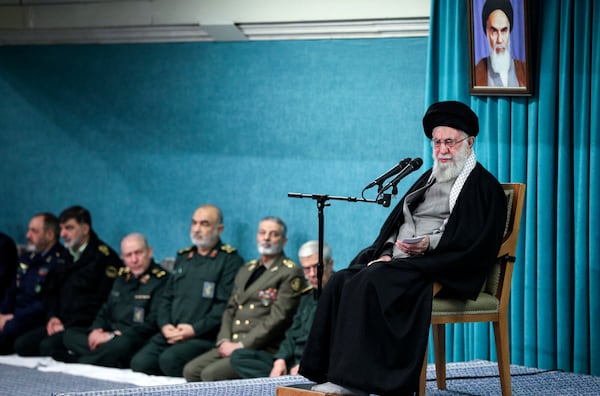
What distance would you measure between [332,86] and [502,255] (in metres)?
2.68

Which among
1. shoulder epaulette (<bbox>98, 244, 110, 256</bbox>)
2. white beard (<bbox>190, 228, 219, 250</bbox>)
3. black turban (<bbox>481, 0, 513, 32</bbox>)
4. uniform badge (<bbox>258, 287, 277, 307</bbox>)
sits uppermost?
black turban (<bbox>481, 0, 513, 32</bbox>)

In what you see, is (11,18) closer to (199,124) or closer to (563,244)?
(199,124)

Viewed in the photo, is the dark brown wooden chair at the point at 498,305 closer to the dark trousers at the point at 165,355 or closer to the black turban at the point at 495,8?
the black turban at the point at 495,8

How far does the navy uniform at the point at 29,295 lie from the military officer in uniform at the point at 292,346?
2066 millimetres

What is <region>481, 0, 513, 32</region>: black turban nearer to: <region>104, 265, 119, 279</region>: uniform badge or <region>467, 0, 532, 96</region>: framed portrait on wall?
<region>467, 0, 532, 96</region>: framed portrait on wall

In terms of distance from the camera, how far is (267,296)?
676cm

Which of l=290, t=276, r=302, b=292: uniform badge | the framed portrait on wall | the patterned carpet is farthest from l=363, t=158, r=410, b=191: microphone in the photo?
l=290, t=276, r=302, b=292: uniform badge

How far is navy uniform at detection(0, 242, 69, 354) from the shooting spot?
7793mm

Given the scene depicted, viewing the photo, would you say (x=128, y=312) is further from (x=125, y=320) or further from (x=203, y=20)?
(x=203, y=20)

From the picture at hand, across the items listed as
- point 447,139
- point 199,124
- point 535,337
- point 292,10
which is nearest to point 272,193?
point 199,124

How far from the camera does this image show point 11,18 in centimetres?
805

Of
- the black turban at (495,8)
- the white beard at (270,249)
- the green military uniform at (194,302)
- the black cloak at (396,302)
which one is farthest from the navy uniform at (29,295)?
the black cloak at (396,302)

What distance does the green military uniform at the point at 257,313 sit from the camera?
6.57 metres

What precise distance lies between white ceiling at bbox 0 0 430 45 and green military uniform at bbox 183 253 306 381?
1587 millimetres
